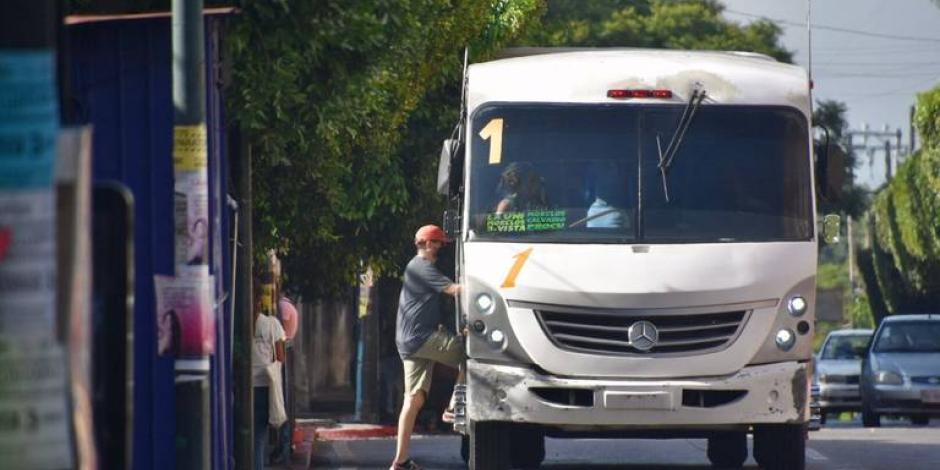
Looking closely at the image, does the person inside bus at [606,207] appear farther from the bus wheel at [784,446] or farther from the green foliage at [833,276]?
the green foliage at [833,276]

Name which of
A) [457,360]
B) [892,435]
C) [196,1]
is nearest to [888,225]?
[892,435]

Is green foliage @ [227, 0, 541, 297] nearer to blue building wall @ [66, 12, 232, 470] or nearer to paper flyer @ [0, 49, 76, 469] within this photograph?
blue building wall @ [66, 12, 232, 470]

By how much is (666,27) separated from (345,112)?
130 ft

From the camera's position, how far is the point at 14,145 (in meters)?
4.17

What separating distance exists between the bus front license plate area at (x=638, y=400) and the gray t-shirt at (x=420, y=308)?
6.49 ft

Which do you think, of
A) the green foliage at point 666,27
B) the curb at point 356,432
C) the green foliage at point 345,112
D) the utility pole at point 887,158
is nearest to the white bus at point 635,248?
the green foliage at point 345,112

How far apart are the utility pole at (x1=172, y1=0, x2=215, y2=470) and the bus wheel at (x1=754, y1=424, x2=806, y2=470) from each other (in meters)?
5.44

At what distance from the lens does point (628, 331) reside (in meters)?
12.7

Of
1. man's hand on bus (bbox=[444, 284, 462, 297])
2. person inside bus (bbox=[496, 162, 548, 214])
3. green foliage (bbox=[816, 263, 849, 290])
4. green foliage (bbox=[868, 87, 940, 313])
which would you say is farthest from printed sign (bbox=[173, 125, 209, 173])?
green foliage (bbox=[816, 263, 849, 290])

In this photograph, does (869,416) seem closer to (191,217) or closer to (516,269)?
(516,269)

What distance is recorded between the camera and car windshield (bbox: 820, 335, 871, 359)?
34.4 m

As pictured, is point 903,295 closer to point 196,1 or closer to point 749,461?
point 749,461

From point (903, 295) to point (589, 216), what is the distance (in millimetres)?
43865

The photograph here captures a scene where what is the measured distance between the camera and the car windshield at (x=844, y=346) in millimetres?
34406
